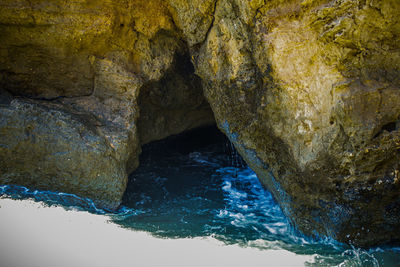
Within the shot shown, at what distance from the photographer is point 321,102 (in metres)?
3.12

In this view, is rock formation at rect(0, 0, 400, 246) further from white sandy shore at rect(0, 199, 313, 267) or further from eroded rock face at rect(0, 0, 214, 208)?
white sandy shore at rect(0, 199, 313, 267)

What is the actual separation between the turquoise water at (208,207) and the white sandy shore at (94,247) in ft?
0.70

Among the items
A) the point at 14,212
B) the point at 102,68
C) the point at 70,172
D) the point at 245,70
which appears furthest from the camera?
the point at 102,68

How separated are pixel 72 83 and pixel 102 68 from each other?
0.49 meters

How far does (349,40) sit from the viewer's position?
9.50ft

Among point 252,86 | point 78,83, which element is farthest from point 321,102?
point 78,83

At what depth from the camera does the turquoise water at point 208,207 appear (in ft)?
10.8

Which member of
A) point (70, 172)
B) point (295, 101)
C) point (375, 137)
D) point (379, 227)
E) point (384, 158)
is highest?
point (295, 101)

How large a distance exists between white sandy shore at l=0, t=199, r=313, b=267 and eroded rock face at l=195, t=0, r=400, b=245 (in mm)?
688

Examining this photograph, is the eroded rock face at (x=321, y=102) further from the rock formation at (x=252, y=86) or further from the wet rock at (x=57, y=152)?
the wet rock at (x=57, y=152)

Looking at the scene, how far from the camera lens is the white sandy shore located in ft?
9.16

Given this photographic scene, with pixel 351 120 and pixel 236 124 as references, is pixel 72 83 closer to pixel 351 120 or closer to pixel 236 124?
pixel 236 124

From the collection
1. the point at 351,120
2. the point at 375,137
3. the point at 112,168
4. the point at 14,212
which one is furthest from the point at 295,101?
the point at 14,212

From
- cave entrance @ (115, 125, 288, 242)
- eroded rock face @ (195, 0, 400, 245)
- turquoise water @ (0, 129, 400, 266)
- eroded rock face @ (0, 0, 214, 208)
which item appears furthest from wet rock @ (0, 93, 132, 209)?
eroded rock face @ (195, 0, 400, 245)
